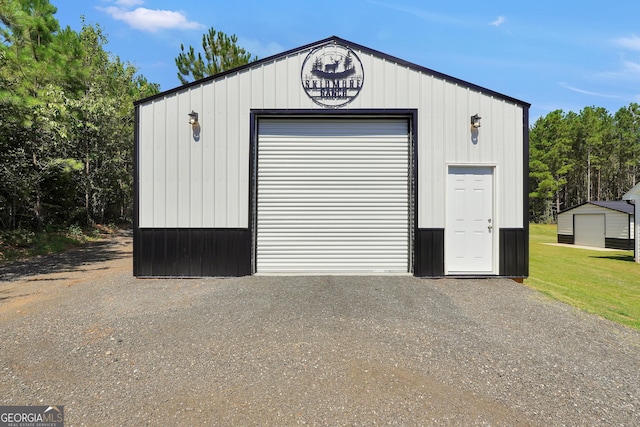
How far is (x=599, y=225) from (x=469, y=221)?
18518 mm

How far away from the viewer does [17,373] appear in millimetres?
2848

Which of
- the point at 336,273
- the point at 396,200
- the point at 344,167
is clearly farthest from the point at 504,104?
the point at 336,273

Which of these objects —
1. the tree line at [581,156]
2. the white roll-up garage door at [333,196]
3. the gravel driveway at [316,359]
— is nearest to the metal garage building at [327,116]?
the white roll-up garage door at [333,196]

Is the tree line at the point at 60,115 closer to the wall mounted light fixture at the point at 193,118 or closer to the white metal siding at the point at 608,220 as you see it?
the wall mounted light fixture at the point at 193,118

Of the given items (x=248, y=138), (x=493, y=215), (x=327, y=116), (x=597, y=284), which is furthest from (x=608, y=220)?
(x=248, y=138)

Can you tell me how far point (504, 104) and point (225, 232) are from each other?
6.22m

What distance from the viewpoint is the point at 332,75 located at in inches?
250

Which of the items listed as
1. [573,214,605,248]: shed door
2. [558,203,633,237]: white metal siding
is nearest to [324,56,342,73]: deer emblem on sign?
[558,203,633,237]: white metal siding

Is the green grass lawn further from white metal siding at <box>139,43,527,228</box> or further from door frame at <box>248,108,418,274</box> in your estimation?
Answer: door frame at <box>248,108,418,274</box>

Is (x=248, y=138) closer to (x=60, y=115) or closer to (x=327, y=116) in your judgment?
(x=327, y=116)

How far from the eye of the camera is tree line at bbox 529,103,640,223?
3769cm

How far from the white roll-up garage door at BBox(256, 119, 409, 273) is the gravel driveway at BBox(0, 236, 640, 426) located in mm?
1369

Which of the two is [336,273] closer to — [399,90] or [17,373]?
[399,90]

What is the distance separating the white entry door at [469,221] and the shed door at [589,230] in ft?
58.6
